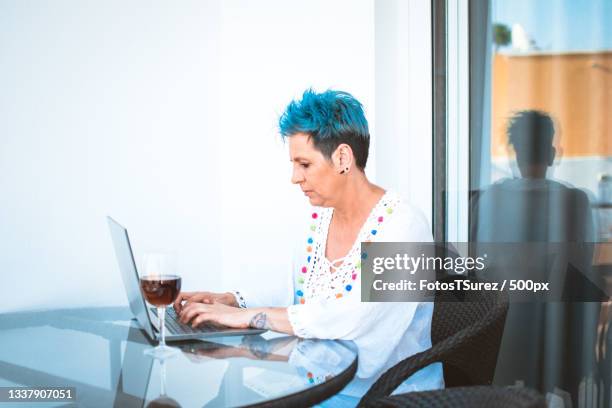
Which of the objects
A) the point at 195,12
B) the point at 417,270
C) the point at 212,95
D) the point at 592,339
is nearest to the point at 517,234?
the point at 592,339

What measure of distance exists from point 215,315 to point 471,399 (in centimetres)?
71

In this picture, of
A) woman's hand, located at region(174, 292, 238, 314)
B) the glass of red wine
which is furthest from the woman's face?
the glass of red wine

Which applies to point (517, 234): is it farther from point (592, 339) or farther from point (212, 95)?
point (212, 95)

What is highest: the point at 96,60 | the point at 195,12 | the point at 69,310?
the point at 195,12

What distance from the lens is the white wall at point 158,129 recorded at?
9.41ft

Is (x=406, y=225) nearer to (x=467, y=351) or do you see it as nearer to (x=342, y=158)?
(x=342, y=158)

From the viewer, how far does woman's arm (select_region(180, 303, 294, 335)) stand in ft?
5.98

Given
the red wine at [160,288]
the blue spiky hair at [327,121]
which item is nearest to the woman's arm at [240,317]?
the red wine at [160,288]

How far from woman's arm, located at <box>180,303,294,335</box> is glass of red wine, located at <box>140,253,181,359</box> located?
189 mm

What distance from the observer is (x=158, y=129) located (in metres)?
3.22

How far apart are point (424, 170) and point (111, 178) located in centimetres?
135

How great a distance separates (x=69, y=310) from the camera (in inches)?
90.8

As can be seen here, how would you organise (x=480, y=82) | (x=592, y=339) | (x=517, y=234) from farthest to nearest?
(x=480, y=82)
(x=517, y=234)
(x=592, y=339)

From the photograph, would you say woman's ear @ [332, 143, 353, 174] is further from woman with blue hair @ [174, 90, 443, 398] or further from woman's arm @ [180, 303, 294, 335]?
woman's arm @ [180, 303, 294, 335]
